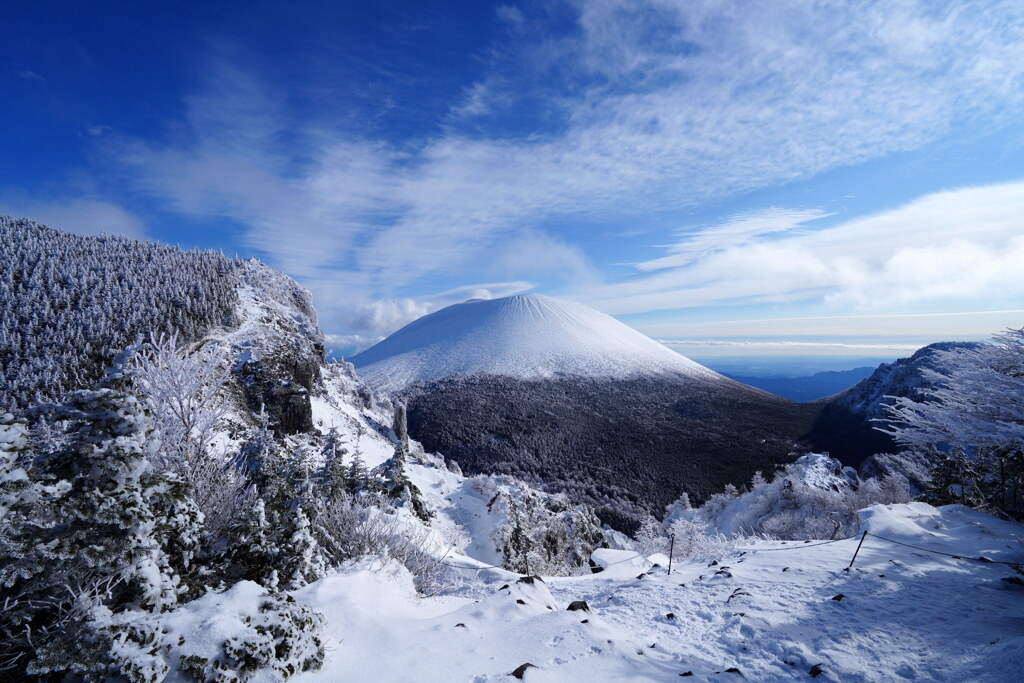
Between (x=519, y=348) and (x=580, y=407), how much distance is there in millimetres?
39362

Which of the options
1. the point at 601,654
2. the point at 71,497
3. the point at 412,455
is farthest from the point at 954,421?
the point at 412,455

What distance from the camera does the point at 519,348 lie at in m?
130

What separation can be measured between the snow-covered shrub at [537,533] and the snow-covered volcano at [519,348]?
79585 mm

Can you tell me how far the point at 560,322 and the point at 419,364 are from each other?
56519 mm

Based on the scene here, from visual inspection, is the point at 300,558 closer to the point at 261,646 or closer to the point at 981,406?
the point at 261,646

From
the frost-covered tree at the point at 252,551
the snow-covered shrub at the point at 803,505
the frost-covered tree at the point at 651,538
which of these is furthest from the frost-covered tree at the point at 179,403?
the snow-covered shrub at the point at 803,505

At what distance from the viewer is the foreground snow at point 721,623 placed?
15.6 feet

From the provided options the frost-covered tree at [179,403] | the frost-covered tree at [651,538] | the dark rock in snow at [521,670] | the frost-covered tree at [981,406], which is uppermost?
the frost-covered tree at [179,403]

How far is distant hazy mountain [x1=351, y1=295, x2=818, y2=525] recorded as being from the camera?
67.9m

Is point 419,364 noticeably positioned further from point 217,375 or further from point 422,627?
point 422,627

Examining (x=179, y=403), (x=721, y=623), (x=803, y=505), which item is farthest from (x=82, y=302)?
(x=803, y=505)

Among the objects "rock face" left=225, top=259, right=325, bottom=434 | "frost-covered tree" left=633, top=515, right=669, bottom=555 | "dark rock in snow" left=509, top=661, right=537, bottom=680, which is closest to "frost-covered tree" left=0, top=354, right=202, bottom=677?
"dark rock in snow" left=509, top=661, right=537, bottom=680

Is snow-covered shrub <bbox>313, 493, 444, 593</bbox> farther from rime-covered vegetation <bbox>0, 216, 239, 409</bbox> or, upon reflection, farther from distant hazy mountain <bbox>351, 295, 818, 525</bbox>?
distant hazy mountain <bbox>351, 295, 818, 525</bbox>

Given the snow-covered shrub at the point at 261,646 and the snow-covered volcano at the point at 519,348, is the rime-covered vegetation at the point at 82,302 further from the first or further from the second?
the snow-covered volcano at the point at 519,348
